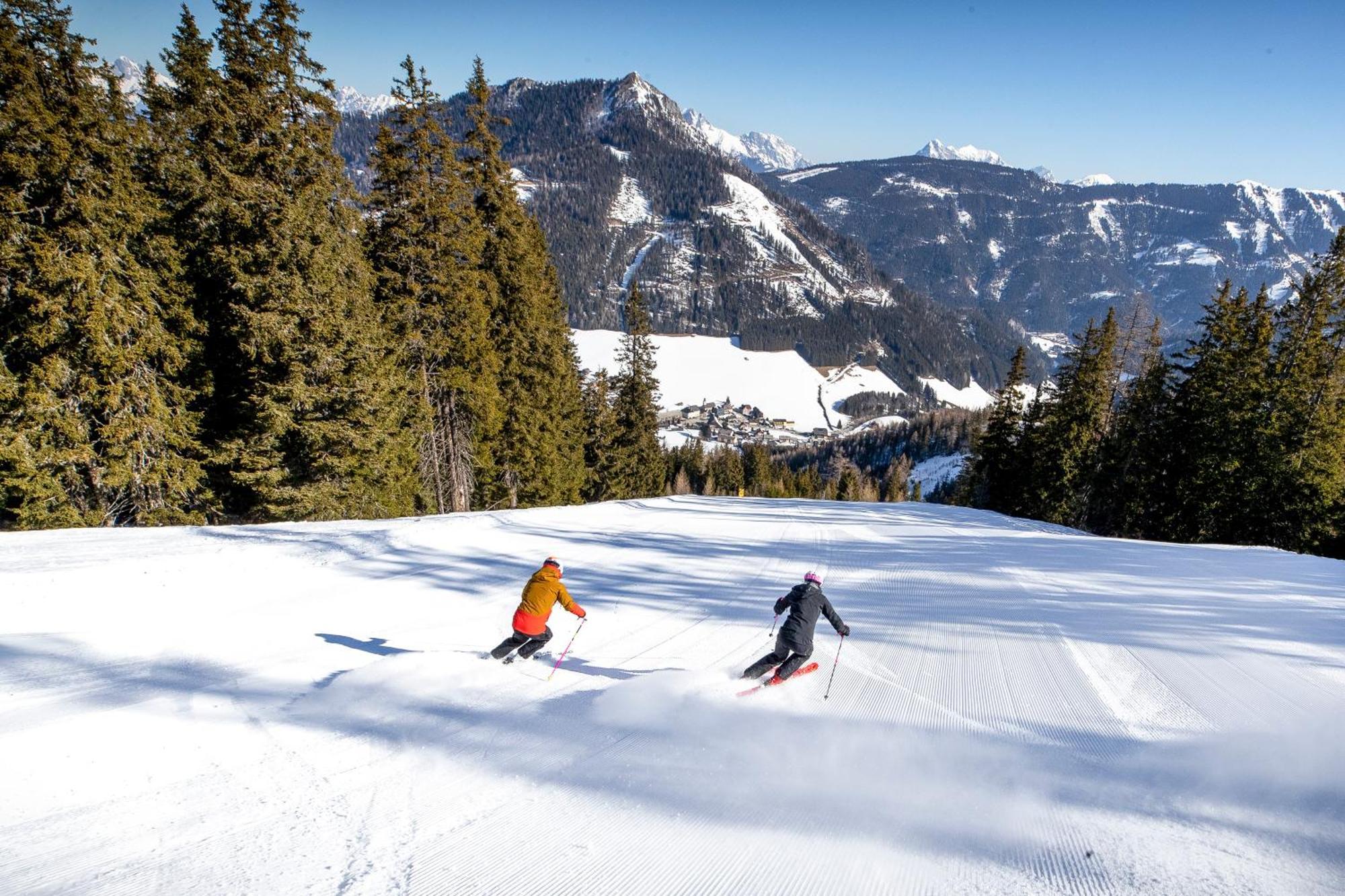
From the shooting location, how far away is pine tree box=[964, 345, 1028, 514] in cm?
3534

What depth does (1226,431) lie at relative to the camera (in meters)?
24.0

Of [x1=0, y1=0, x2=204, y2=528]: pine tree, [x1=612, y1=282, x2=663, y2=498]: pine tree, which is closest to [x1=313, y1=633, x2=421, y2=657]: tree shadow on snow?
[x1=0, y1=0, x2=204, y2=528]: pine tree

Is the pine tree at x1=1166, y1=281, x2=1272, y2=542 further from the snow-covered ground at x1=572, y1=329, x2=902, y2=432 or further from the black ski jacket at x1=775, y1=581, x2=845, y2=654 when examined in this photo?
the snow-covered ground at x1=572, y1=329, x2=902, y2=432

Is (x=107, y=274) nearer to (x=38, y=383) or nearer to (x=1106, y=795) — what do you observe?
(x=38, y=383)

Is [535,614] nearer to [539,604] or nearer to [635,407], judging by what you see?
[539,604]

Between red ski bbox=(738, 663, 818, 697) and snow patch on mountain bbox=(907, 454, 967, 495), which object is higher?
red ski bbox=(738, 663, 818, 697)

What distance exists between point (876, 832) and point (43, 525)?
18528mm

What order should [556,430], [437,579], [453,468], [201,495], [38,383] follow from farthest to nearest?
[556,430], [453,468], [201,495], [38,383], [437,579]

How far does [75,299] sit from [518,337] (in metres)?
14.0

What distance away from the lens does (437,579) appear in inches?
388

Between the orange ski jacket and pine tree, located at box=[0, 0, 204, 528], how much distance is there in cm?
1330

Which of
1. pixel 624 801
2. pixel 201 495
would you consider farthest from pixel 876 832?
pixel 201 495

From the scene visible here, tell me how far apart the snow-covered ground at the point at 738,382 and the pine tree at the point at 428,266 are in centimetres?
12969

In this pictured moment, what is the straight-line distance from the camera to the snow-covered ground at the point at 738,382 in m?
165
